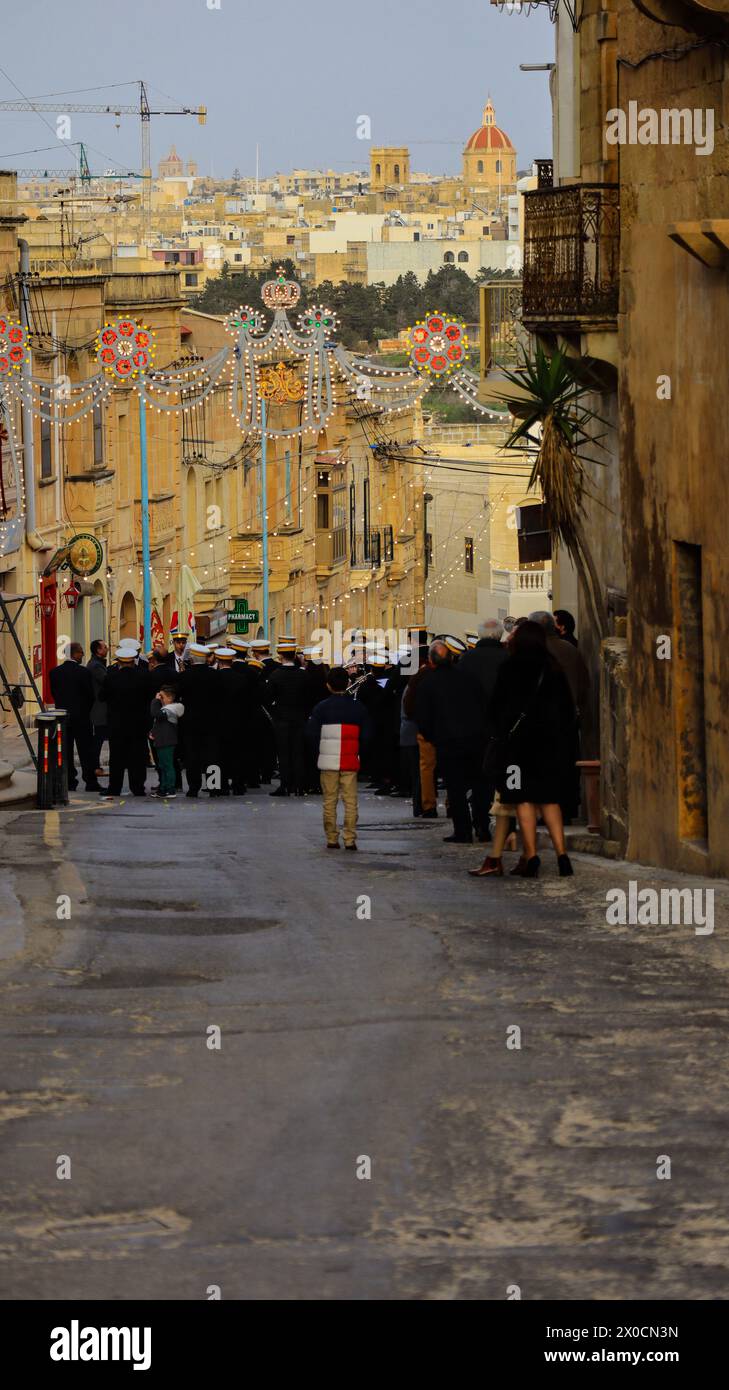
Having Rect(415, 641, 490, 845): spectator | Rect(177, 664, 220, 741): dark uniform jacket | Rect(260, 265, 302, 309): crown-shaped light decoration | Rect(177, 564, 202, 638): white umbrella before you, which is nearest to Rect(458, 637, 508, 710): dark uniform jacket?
Rect(415, 641, 490, 845): spectator

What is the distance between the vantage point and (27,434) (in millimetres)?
41812

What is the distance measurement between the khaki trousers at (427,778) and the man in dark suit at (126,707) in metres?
4.08

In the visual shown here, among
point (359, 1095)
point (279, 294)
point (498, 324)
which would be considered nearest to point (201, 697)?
point (498, 324)

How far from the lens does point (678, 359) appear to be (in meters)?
15.1

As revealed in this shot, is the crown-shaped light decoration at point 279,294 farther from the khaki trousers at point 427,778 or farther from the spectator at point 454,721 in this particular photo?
the spectator at point 454,721

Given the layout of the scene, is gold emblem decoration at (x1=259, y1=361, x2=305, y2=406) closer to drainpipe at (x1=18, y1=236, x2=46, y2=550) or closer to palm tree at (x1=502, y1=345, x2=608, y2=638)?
drainpipe at (x1=18, y1=236, x2=46, y2=550)

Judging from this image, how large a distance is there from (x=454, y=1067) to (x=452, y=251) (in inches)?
4787

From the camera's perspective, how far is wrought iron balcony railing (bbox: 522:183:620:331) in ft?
61.5

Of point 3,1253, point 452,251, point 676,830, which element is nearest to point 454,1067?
point 3,1253

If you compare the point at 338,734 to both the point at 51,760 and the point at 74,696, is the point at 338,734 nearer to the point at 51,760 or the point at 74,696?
the point at 51,760

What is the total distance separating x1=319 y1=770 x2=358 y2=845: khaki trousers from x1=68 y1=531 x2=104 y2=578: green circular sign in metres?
25.4

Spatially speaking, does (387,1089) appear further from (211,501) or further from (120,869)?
(211,501)

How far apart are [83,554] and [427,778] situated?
77.2 feet

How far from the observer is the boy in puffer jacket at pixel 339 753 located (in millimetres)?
16438
